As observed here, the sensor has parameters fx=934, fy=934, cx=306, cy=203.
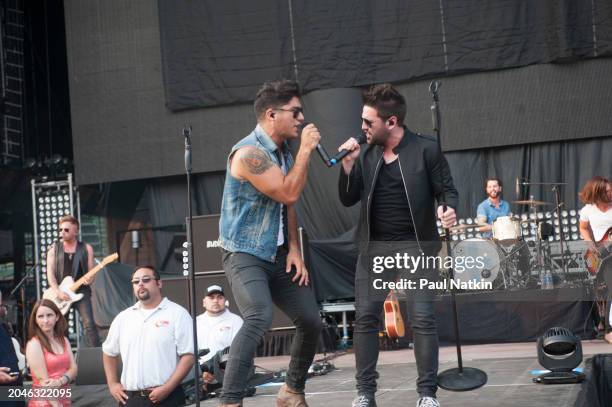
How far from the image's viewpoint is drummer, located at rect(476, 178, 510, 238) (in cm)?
1119

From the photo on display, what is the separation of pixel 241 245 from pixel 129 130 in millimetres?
9919

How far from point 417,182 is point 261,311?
105cm

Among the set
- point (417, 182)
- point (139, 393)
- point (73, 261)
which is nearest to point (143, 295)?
point (139, 393)

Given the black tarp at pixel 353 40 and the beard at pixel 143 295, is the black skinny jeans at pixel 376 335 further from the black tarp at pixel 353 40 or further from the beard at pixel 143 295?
the black tarp at pixel 353 40

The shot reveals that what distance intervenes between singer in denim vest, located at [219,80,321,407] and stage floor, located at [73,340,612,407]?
3.70ft

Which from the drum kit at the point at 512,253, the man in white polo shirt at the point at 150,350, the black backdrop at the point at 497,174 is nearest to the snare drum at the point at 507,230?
the drum kit at the point at 512,253

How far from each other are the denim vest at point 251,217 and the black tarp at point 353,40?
332 inches

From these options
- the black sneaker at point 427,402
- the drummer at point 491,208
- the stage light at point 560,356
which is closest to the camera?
the black sneaker at point 427,402

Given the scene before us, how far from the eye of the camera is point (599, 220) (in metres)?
8.48

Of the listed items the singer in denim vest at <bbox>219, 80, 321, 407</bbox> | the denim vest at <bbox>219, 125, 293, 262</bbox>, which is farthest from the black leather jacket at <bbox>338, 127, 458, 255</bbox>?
the denim vest at <bbox>219, 125, 293, 262</bbox>

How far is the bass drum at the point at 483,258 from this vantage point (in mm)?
8000

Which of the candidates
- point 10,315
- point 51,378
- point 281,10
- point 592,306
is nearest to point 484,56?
point 281,10

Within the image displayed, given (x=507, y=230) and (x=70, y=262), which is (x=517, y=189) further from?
(x=70, y=262)

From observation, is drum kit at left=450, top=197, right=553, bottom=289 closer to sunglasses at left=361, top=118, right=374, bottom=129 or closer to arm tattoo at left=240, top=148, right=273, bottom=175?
sunglasses at left=361, top=118, right=374, bottom=129
